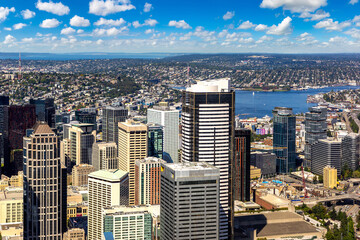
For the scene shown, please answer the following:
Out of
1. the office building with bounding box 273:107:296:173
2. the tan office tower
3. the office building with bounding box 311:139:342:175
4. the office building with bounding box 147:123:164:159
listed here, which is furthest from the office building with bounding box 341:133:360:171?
the tan office tower

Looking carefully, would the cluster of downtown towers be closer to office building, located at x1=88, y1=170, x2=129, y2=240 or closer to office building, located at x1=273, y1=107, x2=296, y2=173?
office building, located at x1=88, y1=170, x2=129, y2=240

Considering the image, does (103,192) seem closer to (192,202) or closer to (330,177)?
(192,202)

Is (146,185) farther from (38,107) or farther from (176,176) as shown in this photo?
(38,107)

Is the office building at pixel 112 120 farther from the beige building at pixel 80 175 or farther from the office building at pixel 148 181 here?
the office building at pixel 148 181

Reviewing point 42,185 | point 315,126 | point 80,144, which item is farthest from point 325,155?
point 42,185

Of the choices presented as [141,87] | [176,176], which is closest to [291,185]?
[176,176]

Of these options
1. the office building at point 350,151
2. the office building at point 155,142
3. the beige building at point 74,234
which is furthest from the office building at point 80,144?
the office building at point 350,151
